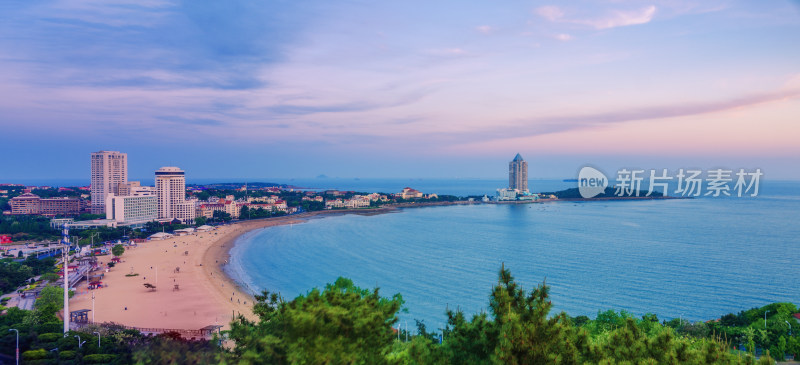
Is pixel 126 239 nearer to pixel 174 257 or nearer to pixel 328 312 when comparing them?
pixel 174 257

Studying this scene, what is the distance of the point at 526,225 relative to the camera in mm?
41750

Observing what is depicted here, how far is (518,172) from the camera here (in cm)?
8981

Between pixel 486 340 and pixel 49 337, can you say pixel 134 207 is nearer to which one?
pixel 49 337

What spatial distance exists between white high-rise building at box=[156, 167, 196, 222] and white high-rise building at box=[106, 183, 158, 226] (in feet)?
3.10

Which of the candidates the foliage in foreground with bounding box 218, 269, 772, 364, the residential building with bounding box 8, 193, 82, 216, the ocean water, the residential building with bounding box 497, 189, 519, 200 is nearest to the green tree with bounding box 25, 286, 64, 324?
the ocean water

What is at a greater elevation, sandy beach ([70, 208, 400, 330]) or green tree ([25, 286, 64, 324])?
green tree ([25, 286, 64, 324])

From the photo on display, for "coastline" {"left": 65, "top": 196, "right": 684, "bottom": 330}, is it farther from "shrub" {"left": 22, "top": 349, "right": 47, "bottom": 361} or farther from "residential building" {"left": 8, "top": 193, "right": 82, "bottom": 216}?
"residential building" {"left": 8, "top": 193, "right": 82, "bottom": 216}

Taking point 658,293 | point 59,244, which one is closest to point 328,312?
point 658,293

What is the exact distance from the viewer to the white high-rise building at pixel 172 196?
44.8 meters

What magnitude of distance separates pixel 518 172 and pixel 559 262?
223ft

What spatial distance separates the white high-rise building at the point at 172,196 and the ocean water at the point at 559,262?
42.0ft

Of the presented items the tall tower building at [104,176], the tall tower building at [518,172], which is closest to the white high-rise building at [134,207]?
the tall tower building at [104,176]

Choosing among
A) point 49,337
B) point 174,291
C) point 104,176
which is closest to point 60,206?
point 104,176

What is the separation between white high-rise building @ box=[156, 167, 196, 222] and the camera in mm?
44750
